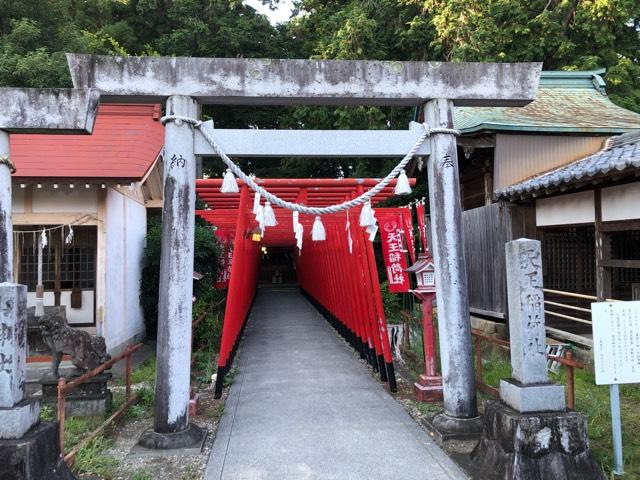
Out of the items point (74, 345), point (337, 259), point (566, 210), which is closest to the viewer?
point (74, 345)

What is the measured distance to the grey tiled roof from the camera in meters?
6.26

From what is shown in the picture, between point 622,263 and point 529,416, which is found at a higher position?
point 622,263

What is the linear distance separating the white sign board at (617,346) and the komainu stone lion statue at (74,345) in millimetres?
5879

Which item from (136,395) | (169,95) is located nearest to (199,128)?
(169,95)

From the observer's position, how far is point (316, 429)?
18.4 feet

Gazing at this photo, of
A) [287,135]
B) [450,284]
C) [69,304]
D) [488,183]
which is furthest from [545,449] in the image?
[69,304]

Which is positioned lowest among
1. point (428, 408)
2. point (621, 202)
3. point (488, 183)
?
point (428, 408)

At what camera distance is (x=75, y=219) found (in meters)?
9.34

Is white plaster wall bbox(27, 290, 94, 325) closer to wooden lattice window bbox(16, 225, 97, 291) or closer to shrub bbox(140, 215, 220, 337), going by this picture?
wooden lattice window bbox(16, 225, 97, 291)

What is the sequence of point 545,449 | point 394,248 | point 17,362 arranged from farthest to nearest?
point 394,248 < point 545,449 < point 17,362

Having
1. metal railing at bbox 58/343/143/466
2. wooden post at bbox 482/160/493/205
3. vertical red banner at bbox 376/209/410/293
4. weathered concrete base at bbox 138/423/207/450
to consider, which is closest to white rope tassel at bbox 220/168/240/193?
metal railing at bbox 58/343/143/466

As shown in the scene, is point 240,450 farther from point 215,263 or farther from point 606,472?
point 215,263

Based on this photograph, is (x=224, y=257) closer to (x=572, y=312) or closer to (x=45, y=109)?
(x=45, y=109)

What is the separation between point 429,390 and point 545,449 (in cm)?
269
